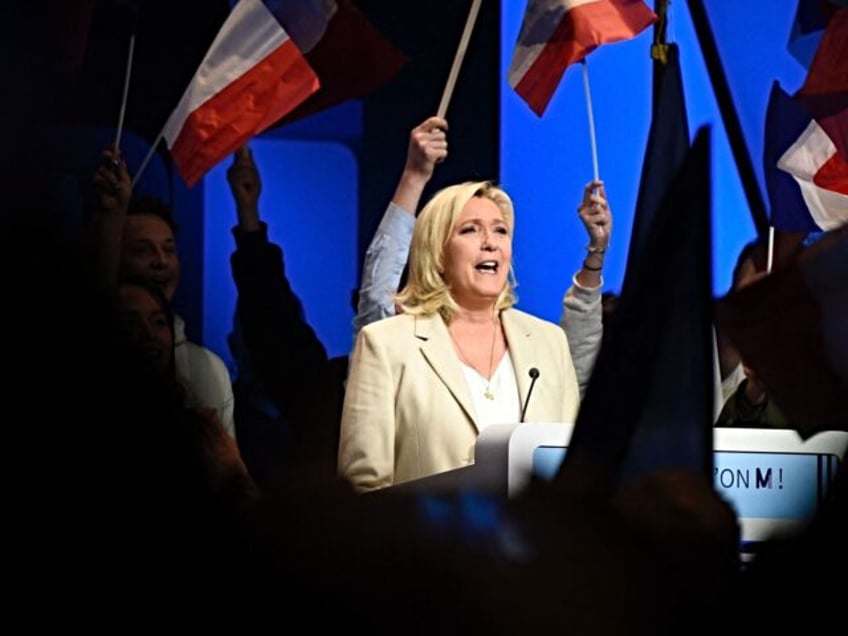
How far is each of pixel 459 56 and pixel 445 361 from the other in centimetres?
193

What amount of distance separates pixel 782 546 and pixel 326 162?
4.85 m

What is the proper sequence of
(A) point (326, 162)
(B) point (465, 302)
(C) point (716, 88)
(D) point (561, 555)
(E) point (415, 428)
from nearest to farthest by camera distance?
(D) point (561, 555) < (E) point (415, 428) < (B) point (465, 302) < (A) point (326, 162) < (C) point (716, 88)

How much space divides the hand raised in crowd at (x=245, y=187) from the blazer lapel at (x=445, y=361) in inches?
67.7

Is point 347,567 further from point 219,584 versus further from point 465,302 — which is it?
point 465,302

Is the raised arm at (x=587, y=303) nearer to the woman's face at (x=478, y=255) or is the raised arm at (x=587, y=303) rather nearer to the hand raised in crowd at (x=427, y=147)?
the woman's face at (x=478, y=255)

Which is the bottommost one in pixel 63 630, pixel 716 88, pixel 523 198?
pixel 63 630

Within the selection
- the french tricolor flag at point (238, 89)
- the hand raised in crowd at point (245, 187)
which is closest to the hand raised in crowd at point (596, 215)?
the french tricolor flag at point (238, 89)

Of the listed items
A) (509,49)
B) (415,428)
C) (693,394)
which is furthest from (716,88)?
(693,394)

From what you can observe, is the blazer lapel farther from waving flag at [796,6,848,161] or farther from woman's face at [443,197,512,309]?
waving flag at [796,6,848,161]

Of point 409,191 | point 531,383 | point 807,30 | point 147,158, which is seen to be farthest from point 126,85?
point 807,30

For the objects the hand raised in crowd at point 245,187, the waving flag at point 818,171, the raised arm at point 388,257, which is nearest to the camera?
the raised arm at point 388,257

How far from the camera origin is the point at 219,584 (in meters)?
0.30

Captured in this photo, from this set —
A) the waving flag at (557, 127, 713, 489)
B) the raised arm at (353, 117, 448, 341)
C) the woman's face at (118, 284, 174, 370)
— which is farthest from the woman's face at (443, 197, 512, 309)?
the waving flag at (557, 127, 713, 489)

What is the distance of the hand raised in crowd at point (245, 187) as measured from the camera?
495 cm
